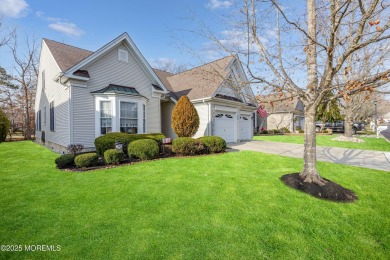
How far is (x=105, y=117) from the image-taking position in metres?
10.5

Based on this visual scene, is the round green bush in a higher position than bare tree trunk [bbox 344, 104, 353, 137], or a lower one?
lower

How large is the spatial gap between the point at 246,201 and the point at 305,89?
142 inches

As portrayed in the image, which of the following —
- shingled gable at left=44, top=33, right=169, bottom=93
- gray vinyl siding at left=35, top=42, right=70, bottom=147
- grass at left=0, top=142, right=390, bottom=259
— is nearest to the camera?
grass at left=0, top=142, right=390, bottom=259

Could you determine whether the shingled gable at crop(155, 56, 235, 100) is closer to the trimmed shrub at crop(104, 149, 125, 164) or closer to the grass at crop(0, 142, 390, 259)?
the trimmed shrub at crop(104, 149, 125, 164)

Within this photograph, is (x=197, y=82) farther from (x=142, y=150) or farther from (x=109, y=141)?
(x=109, y=141)

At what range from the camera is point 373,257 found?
270cm

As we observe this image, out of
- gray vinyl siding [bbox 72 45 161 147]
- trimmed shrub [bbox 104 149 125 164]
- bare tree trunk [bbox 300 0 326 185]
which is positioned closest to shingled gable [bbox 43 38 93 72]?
gray vinyl siding [bbox 72 45 161 147]

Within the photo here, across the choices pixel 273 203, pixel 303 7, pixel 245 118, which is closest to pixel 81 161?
pixel 273 203

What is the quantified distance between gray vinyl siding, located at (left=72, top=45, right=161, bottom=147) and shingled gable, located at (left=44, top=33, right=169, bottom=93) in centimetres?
41

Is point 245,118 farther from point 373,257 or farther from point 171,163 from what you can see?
point 373,257

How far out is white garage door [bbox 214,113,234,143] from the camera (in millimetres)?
14258

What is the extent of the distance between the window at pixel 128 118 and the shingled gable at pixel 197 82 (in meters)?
4.64

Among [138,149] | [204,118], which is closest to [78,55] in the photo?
[138,149]

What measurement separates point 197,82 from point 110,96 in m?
7.36
